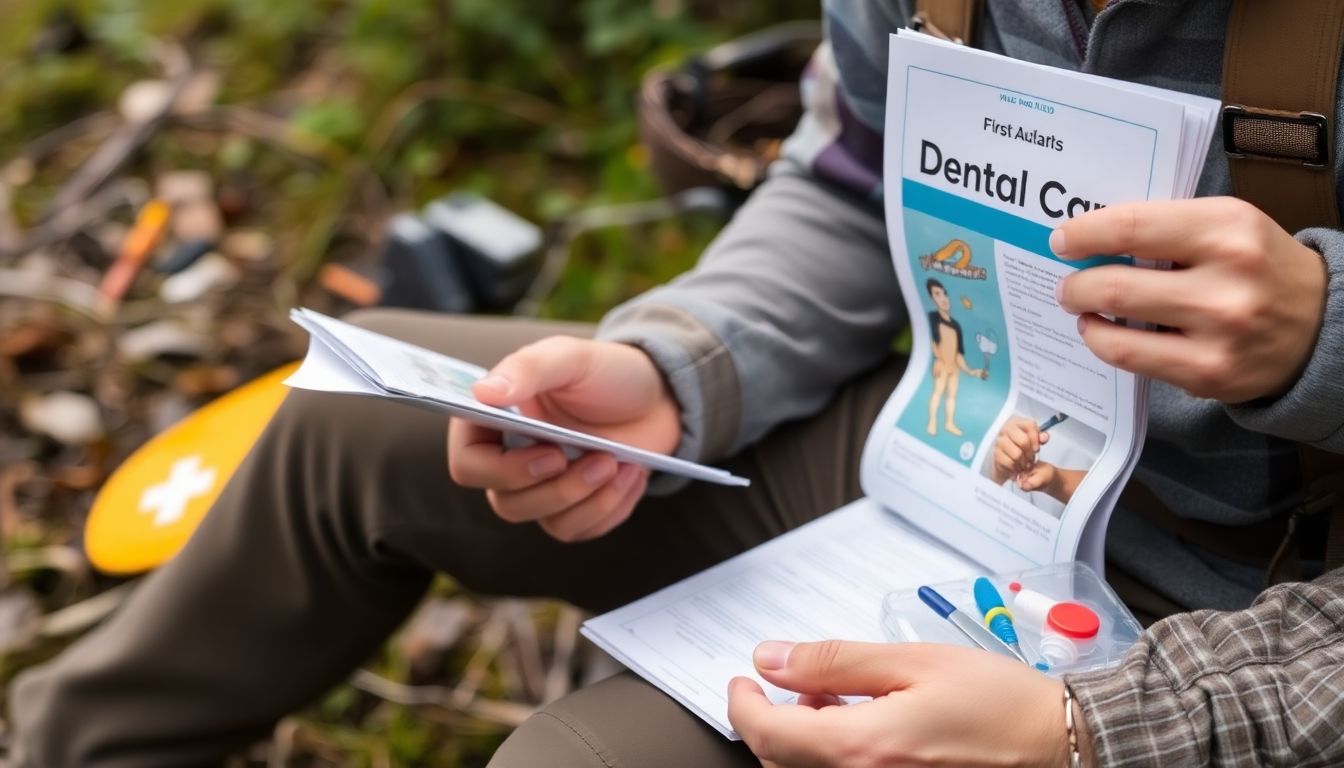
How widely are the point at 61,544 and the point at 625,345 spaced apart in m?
1.02

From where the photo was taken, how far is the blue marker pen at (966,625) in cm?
69

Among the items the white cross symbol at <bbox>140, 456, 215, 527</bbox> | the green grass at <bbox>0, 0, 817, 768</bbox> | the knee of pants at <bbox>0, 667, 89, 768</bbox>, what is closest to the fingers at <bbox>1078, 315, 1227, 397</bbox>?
the knee of pants at <bbox>0, 667, 89, 768</bbox>

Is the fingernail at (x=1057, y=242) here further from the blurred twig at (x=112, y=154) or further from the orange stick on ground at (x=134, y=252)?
the blurred twig at (x=112, y=154)

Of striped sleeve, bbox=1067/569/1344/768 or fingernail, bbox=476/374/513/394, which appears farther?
fingernail, bbox=476/374/513/394

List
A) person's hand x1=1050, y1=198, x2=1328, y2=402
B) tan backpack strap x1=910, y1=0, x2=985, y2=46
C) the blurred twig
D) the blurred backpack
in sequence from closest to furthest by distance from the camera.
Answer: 1. person's hand x1=1050, y1=198, x2=1328, y2=402
2. tan backpack strap x1=910, y1=0, x2=985, y2=46
3. the blurred backpack
4. the blurred twig

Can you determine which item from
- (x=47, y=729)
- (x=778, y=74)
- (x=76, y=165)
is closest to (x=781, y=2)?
(x=778, y=74)

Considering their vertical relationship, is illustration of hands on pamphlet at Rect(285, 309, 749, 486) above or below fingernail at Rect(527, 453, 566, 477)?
above

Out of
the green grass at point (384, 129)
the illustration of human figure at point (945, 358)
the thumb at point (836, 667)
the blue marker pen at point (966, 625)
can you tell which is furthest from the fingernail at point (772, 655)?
the green grass at point (384, 129)

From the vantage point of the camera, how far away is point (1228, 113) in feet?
2.10

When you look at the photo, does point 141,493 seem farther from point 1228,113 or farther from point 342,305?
point 1228,113

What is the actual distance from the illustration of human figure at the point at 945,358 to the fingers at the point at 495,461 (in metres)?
0.26

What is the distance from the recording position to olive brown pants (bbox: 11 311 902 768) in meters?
0.91

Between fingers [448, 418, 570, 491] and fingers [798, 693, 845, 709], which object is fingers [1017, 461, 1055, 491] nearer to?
fingers [798, 693, 845, 709]

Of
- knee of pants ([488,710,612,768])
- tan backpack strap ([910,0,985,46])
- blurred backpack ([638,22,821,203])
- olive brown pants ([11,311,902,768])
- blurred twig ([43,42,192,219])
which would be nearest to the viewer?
knee of pants ([488,710,612,768])
